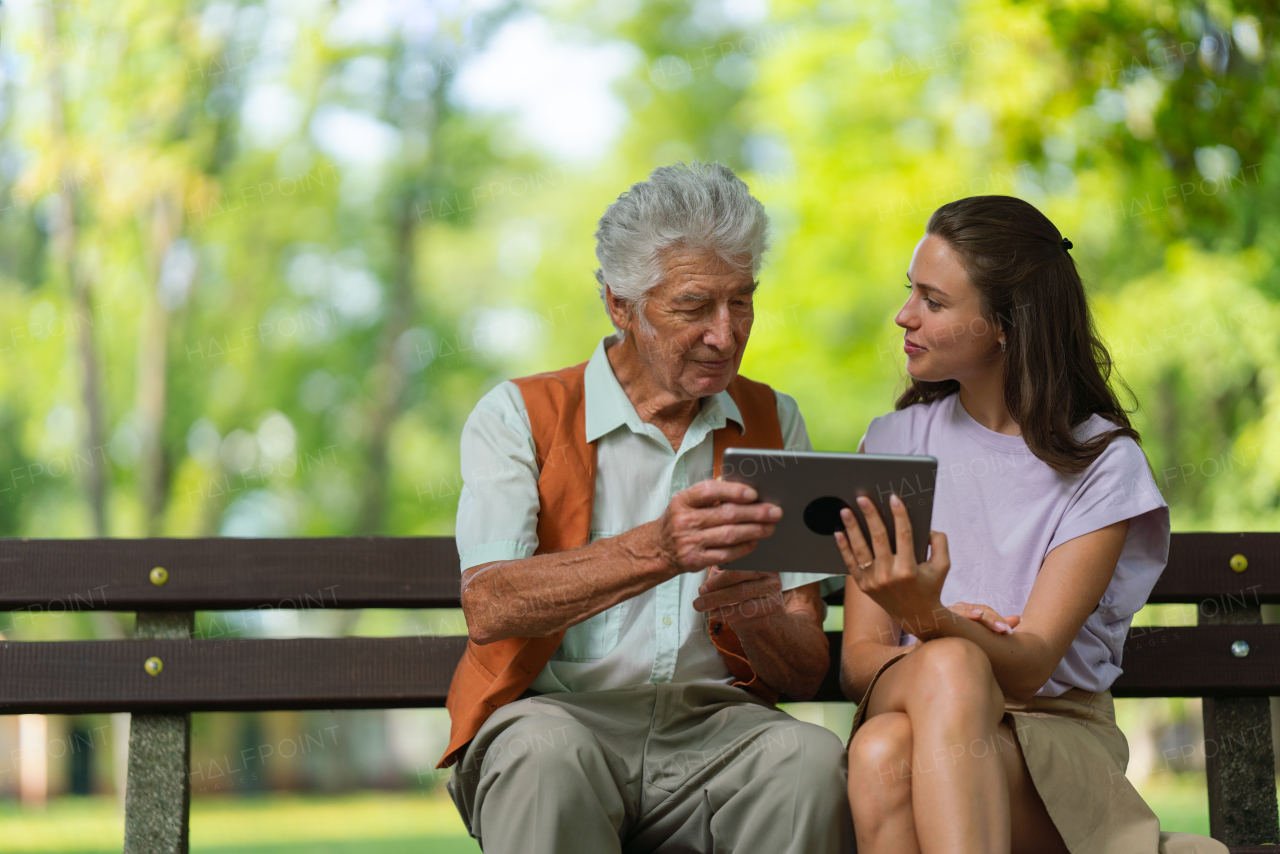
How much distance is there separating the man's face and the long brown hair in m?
0.48

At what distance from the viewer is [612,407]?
8.56 feet

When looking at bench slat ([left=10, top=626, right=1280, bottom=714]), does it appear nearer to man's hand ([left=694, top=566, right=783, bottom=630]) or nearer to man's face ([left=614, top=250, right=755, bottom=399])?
man's hand ([left=694, top=566, right=783, bottom=630])

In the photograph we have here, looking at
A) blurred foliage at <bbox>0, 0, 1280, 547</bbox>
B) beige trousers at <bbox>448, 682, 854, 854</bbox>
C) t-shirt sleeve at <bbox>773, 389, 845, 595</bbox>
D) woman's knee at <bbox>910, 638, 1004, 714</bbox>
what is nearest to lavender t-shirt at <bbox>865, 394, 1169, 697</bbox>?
t-shirt sleeve at <bbox>773, 389, 845, 595</bbox>

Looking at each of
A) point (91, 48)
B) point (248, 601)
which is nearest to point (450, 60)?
point (91, 48)

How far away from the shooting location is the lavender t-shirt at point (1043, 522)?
2.46 meters

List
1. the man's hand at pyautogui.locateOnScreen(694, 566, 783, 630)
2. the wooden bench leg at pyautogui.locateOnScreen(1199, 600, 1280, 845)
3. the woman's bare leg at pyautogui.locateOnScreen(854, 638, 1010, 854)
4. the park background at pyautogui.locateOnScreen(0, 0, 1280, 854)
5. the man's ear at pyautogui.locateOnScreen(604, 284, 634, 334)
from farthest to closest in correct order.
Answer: the park background at pyautogui.locateOnScreen(0, 0, 1280, 854) → the wooden bench leg at pyautogui.locateOnScreen(1199, 600, 1280, 845) → the man's ear at pyautogui.locateOnScreen(604, 284, 634, 334) → the man's hand at pyautogui.locateOnScreen(694, 566, 783, 630) → the woman's bare leg at pyautogui.locateOnScreen(854, 638, 1010, 854)

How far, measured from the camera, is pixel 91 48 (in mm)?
10758

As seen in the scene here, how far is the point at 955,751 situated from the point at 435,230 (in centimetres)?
1350

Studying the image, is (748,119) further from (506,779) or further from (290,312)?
(506,779)

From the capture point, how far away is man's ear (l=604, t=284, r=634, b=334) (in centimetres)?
266

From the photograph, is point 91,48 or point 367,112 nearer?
point 91,48

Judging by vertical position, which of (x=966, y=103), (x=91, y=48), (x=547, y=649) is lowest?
(x=547, y=649)

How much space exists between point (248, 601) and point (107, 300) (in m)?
10.5

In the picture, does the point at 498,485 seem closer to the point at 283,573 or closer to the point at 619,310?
the point at 619,310
